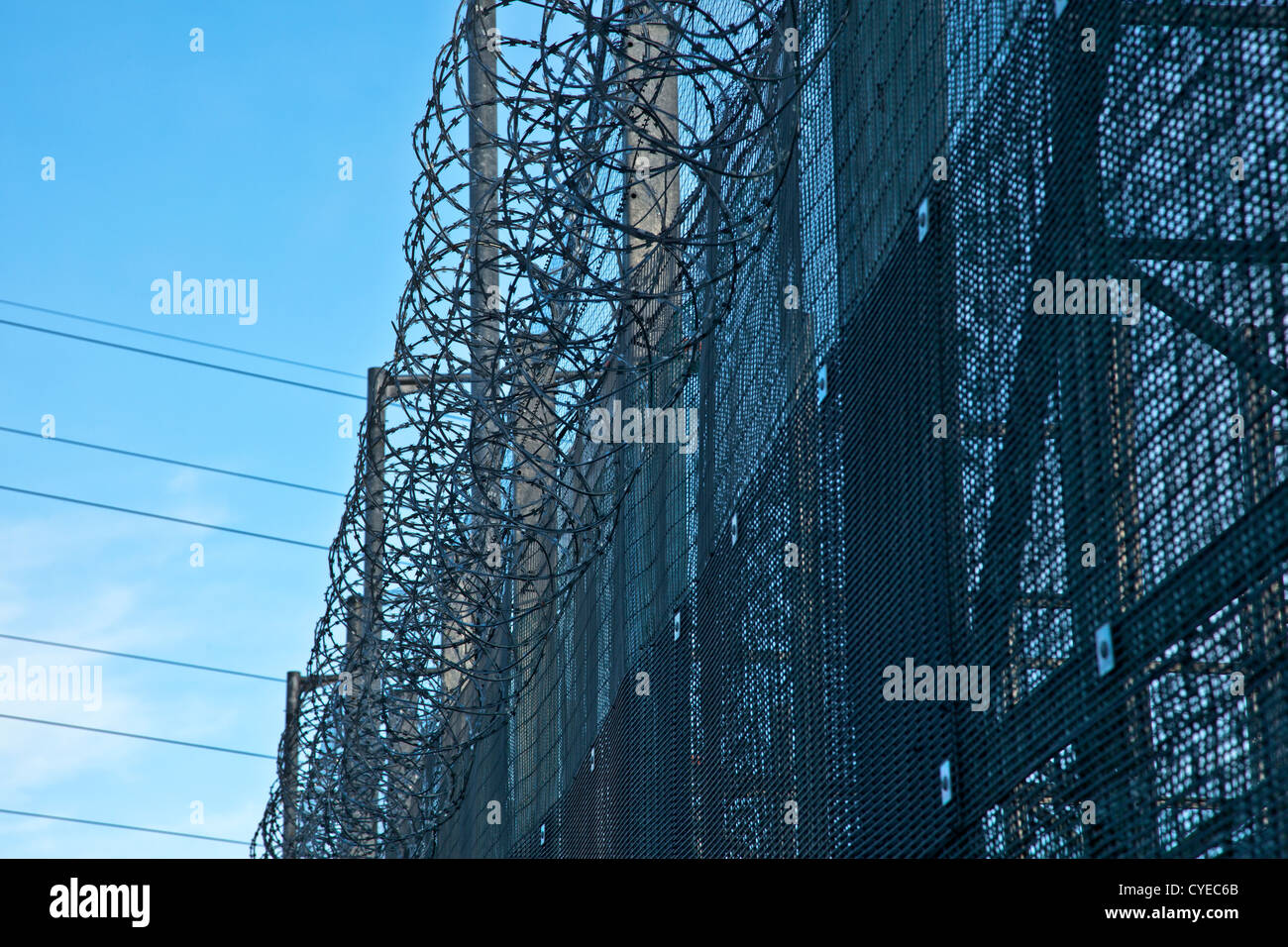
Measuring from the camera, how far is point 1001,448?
12.2ft

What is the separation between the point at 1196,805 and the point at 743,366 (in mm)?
3392

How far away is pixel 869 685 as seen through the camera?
4.47m

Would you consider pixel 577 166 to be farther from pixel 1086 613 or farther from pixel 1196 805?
pixel 1196 805

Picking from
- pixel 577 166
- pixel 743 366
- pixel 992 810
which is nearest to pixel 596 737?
pixel 743 366
